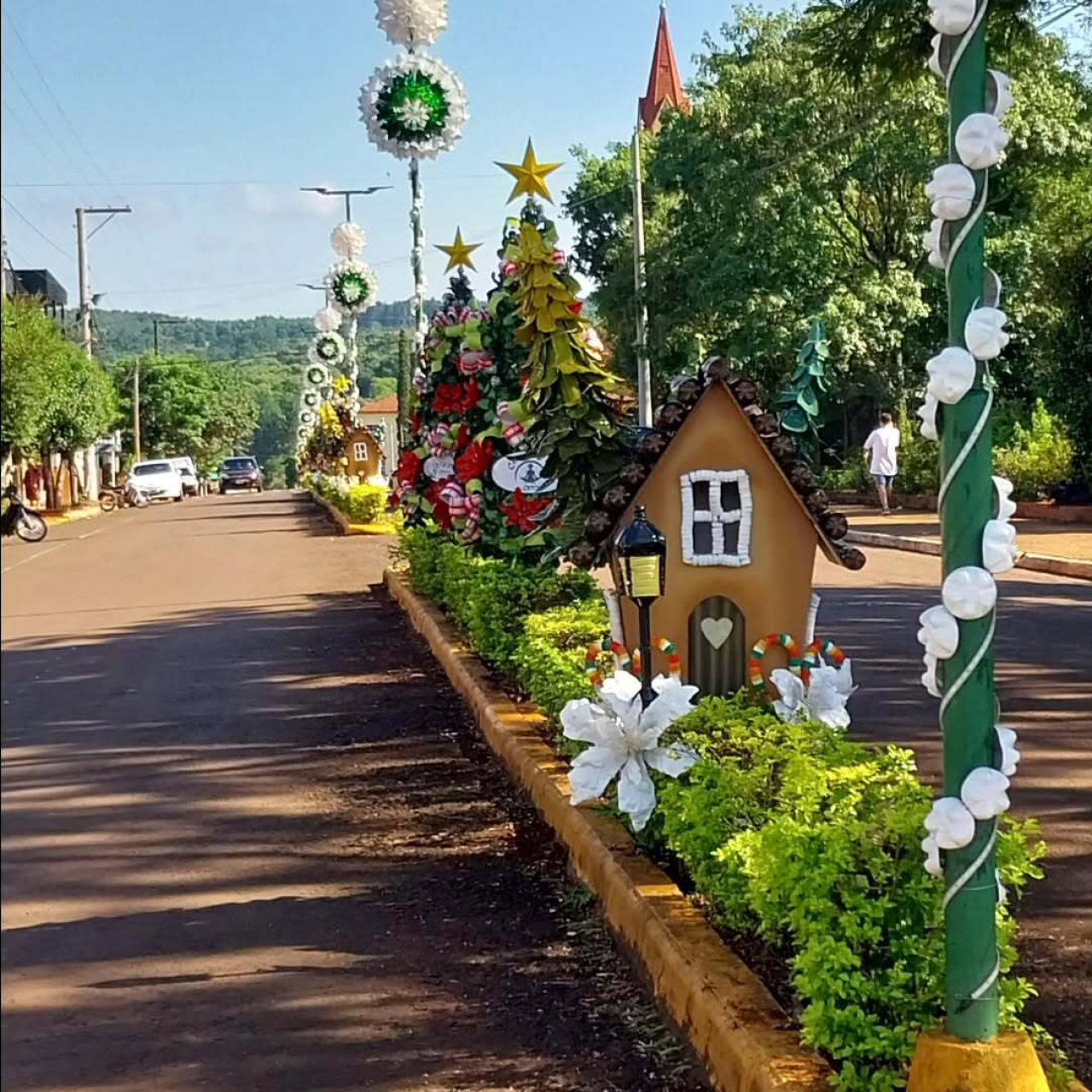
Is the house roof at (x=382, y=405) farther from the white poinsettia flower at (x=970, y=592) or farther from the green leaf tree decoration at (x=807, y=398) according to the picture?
the white poinsettia flower at (x=970, y=592)

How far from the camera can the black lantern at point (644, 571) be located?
5336 mm

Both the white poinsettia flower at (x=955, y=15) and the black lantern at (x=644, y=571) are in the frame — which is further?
the black lantern at (x=644, y=571)

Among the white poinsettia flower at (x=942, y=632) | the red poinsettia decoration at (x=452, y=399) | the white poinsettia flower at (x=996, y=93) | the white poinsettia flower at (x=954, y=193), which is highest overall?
the white poinsettia flower at (x=996, y=93)

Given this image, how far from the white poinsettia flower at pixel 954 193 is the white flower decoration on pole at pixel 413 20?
10.4 meters

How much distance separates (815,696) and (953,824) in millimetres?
2621

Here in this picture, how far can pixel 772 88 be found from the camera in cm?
2750

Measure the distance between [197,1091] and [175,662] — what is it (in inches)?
311

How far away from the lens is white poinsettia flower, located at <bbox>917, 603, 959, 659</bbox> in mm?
3201

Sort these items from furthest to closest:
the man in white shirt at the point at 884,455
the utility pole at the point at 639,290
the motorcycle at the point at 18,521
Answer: the utility pole at the point at 639,290 < the man in white shirt at the point at 884,455 < the motorcycle at the point at 18,521

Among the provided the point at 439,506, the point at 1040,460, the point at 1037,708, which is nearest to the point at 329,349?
the point at 1040,460

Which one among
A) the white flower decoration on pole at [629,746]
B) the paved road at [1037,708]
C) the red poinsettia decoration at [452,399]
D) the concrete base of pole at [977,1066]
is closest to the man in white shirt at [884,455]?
the paved road at [1037,708]

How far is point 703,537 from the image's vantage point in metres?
5.93

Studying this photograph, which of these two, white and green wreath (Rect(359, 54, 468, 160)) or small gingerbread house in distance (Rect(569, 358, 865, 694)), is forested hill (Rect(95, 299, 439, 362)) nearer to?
small gingerbread house in distance (Rect(569, 358, 865, 694))

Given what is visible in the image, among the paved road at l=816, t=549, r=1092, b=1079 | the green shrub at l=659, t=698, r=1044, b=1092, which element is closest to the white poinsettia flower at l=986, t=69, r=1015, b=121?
the green shrub at l=659, t=698, r=1044, b=1092
